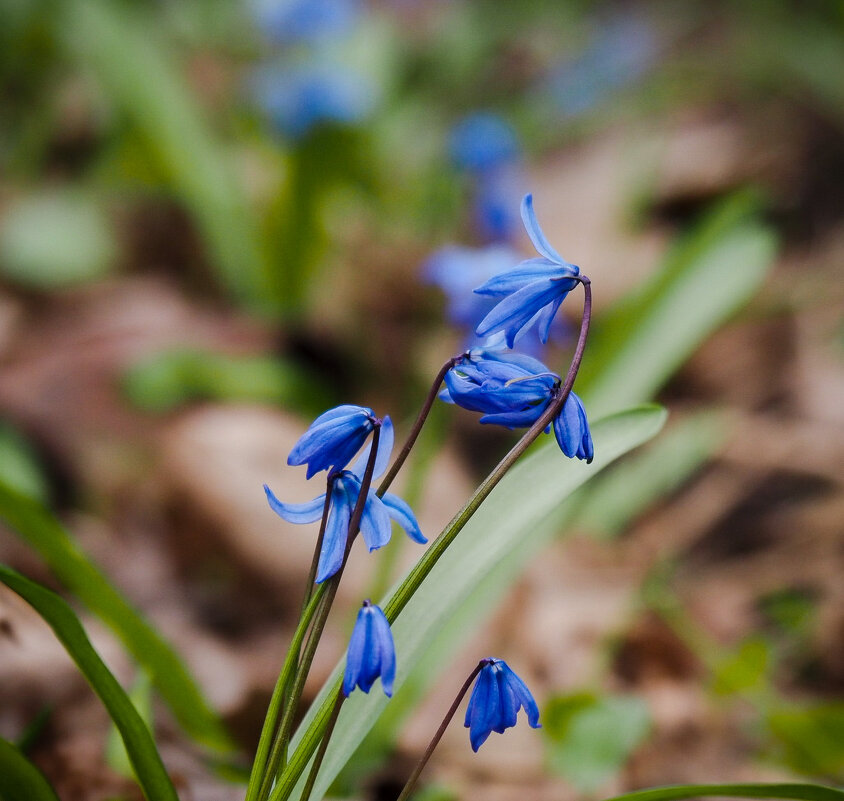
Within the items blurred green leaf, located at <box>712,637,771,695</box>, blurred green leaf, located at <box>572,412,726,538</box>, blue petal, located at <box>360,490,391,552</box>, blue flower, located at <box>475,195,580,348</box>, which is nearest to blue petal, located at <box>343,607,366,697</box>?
blue petal, located at <box>360,490,391,552</box>

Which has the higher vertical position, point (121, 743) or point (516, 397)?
point (516, 397)

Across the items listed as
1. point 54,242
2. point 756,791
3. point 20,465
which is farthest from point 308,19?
point 756,791

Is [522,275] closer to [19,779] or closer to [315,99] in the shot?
[19,779]

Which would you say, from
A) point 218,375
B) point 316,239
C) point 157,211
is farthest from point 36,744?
point 157,211

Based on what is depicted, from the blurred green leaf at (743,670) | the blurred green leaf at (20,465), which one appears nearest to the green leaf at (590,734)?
the blurred green leaf at (743,670)

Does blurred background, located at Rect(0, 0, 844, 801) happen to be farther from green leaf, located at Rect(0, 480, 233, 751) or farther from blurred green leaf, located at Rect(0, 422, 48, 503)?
green leaf, located at Rect(0, 480, 233, 751)

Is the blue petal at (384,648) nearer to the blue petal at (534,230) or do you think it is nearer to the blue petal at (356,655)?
the blue petal at (356,655)
